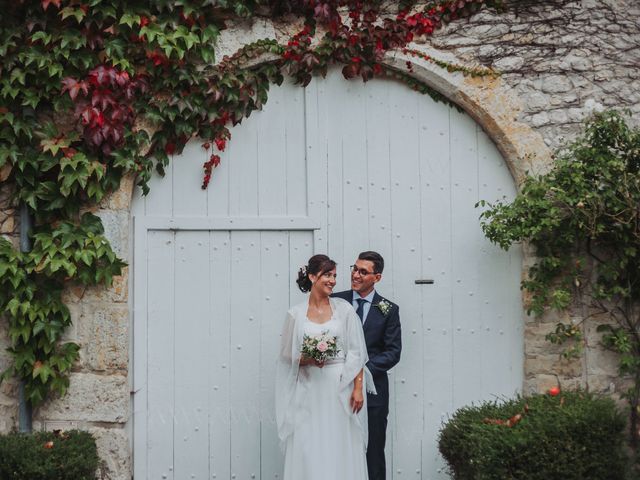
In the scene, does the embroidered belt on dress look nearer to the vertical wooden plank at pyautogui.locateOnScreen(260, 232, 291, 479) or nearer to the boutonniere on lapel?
the boutonniere on lapel

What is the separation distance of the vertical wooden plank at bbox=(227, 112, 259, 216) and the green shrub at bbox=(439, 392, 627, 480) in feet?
6.96

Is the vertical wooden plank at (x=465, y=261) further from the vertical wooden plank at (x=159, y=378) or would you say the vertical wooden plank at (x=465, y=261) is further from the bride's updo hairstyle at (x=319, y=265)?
the vertical wooden plank at (x=159, y=378)

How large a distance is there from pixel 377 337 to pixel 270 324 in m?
0.86

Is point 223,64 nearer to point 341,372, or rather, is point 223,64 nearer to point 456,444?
point 341,372

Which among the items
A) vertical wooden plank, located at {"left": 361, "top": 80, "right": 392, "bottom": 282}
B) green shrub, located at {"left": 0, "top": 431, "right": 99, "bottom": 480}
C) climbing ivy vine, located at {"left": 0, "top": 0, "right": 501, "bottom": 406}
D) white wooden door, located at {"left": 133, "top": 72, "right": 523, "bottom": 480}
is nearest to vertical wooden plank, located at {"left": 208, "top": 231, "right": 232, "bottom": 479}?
white wooden door, located at {"left": 133, "top": 72, "right": 523, "bottom": 480}

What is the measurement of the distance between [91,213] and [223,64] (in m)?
1.40

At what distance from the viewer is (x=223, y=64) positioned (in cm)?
568

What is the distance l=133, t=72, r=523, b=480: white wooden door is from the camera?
5660 millimetres

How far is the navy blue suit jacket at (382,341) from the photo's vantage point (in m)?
5.25

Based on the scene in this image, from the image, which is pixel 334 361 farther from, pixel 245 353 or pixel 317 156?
pixel 317 156

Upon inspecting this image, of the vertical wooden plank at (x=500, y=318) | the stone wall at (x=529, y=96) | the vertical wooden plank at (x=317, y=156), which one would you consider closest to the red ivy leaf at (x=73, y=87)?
the stone wall at (x=529, y=96)

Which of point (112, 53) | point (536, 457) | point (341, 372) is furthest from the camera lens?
point (112, 53)

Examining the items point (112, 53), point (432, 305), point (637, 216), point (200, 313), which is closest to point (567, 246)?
point (637, 216)

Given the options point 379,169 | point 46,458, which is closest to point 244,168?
point 379,169
